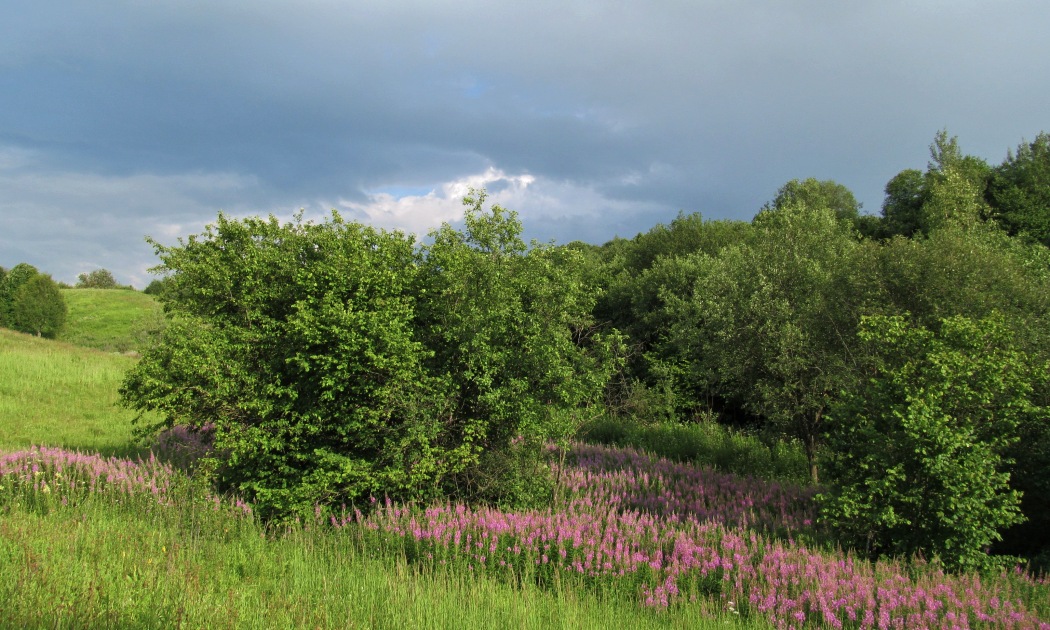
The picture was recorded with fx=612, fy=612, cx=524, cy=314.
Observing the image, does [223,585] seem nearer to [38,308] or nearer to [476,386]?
[476,386]

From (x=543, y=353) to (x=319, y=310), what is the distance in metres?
3.65

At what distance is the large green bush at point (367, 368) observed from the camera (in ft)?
30.6

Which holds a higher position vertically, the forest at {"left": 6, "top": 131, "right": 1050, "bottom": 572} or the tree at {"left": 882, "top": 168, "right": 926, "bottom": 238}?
the tree at {"left": 882, "top": 168, "right": 926, "bottom": 238}

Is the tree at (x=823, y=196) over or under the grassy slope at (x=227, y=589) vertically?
over

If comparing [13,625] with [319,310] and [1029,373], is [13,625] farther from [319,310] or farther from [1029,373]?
[1029,373]

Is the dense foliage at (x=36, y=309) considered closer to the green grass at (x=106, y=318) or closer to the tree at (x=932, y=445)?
the green grass at (x=106, y=318)

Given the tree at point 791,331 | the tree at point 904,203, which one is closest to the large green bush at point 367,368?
the tree at point 791,331

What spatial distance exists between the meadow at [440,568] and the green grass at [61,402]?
6255 millimetres

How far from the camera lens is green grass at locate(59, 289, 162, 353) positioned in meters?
60.7

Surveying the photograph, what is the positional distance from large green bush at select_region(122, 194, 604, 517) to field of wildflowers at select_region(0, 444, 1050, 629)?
30.9 inches

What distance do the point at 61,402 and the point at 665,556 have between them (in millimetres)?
24903

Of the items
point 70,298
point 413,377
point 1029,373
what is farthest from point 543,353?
point 70,298

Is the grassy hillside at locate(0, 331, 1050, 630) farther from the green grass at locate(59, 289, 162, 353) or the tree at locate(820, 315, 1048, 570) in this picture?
the green grass at locate(59, 289, 162, 353)

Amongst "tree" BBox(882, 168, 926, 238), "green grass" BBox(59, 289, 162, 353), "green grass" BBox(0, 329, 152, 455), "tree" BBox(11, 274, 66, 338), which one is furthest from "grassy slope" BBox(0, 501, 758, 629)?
"tree" BBox(11, 274, 66, 338)
